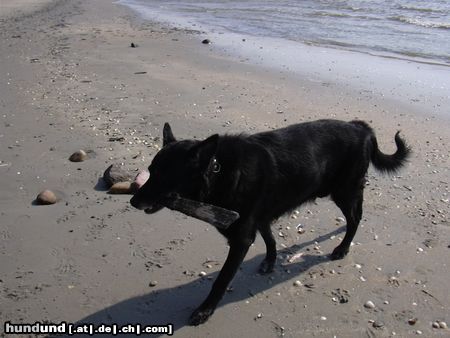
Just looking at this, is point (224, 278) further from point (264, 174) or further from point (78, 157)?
point (78, 157)

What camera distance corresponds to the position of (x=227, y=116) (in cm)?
793

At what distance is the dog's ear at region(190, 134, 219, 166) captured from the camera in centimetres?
342

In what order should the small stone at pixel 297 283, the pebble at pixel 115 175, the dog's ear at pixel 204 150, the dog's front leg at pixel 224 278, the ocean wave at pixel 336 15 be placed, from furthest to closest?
the ocean wave at pixel 336 15 → the pebble at pixel 115 175 → the small stone at pixel 297 283 → the dog's front leg at pixel 224 278 → the dog's ear at pixel 204 150

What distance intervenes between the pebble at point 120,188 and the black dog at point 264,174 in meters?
1.62

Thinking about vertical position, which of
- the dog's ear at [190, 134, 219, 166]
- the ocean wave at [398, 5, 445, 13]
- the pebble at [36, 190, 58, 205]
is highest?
the ocean wave at [398, 5, 445, 13]

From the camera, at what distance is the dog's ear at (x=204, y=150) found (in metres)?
3.42

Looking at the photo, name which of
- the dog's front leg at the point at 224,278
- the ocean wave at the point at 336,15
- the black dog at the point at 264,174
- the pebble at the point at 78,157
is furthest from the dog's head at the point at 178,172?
the ocean wave at the point at 336,15

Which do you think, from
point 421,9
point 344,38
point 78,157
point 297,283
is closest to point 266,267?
point 297,283

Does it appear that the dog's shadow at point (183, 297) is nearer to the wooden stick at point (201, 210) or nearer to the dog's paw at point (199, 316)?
the dog's paw at point (199, 316)

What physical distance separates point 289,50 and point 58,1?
17.4m

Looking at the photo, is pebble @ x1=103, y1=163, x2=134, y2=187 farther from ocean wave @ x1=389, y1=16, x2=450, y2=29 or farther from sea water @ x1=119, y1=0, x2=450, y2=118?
ocean wave @ x1=389, y1=16, x2=450, y2=29

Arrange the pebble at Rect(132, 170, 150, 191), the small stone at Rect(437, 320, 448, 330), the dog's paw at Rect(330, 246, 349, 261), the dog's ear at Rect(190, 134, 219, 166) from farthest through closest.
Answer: the pebble at Rect(132, 170, 150, 191), the dog's paw at Rect(330, 246, 349, 261), the small stone at Rect(437, 320, 448, 330), the dog's ear at Rect(190, 134, 219, 166)

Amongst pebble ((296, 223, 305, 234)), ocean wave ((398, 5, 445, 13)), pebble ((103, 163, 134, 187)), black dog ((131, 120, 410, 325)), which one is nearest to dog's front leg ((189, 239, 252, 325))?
black dog ((131, 120, 410, 325))

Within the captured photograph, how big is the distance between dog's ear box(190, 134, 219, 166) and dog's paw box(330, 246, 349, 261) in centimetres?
186
